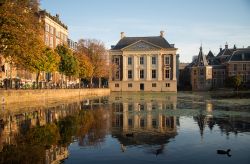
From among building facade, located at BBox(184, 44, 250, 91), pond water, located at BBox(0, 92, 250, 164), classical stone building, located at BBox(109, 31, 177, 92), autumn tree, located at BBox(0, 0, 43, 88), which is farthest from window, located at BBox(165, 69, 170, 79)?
pond water, located at BBox(0, 92, 250, 164)

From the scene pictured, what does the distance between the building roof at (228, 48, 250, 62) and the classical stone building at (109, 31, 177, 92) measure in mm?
23145

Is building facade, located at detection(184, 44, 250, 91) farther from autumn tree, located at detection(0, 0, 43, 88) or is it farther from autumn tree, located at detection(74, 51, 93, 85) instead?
autumn tree, located at detection(0, 0, 43, 88)

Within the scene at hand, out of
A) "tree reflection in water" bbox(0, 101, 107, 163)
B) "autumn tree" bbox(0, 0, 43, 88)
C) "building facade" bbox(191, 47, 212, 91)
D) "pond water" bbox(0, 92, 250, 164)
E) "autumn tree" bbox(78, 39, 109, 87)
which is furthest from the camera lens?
"building facade" bbox(191, 47, 212, 91)

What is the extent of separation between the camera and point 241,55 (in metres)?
118

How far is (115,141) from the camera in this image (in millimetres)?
17500

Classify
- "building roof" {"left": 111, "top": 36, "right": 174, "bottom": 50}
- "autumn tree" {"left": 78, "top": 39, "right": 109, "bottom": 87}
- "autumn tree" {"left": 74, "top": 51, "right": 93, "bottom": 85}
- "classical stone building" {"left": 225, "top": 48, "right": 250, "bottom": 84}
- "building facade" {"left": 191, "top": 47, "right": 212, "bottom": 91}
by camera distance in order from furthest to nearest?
"building facade" {"left": 191, "top": 47, "right": 212, "bottom": 91}
"classical stone building" {"left": 225, "top": 48, "right": 250, "bottom": 84}
"building roof" {"left": 111, "top": 36, "right": 174, "bottom": 50}
"autumn tree" {"left": 78, "top": 39, "right": 109, "bottom": 87}
"autumn tree" {"left": 74, "top": 51, "right": 93, "bottom": 85}

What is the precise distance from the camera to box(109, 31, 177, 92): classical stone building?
370 ft

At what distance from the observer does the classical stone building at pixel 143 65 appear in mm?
112688

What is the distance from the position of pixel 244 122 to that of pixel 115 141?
1189cm

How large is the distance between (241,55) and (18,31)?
98243mm

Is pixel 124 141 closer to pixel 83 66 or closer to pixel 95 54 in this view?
pixel 83 66

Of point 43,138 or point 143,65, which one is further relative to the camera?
point 143,65

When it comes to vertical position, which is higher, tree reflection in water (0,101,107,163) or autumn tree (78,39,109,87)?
autumn tree (78,39,109,87)

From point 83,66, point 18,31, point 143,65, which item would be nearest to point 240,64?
point 143,65
